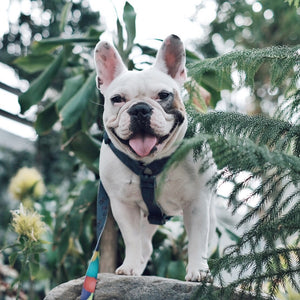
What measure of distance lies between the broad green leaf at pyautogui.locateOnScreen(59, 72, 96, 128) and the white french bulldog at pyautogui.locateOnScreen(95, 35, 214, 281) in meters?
1.22

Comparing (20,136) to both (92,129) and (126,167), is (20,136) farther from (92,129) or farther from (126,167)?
(126,167)

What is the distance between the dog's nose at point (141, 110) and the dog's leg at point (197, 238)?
479mm

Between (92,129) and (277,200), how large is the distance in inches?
106

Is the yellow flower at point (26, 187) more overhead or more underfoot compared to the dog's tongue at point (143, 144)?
more overhead

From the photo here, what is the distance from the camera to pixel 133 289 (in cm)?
201

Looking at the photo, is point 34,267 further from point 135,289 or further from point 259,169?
point 259,169

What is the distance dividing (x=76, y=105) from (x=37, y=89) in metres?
0.51

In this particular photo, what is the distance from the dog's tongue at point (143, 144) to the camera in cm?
185

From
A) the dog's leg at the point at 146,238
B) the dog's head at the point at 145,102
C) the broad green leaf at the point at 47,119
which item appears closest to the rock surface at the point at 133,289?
the dog's leg at the point at 146,238

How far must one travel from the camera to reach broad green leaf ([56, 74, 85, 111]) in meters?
3.65

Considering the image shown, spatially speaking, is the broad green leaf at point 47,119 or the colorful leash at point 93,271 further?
the broad green leaf at point 47,119

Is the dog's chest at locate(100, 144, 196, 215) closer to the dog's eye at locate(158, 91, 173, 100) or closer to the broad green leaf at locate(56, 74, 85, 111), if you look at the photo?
the dog's eye at locate(158, 91, 173, 100)

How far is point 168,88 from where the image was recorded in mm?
1921

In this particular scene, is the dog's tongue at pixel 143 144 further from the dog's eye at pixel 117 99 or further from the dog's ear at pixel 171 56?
the dog's ear at pixel 171 56
